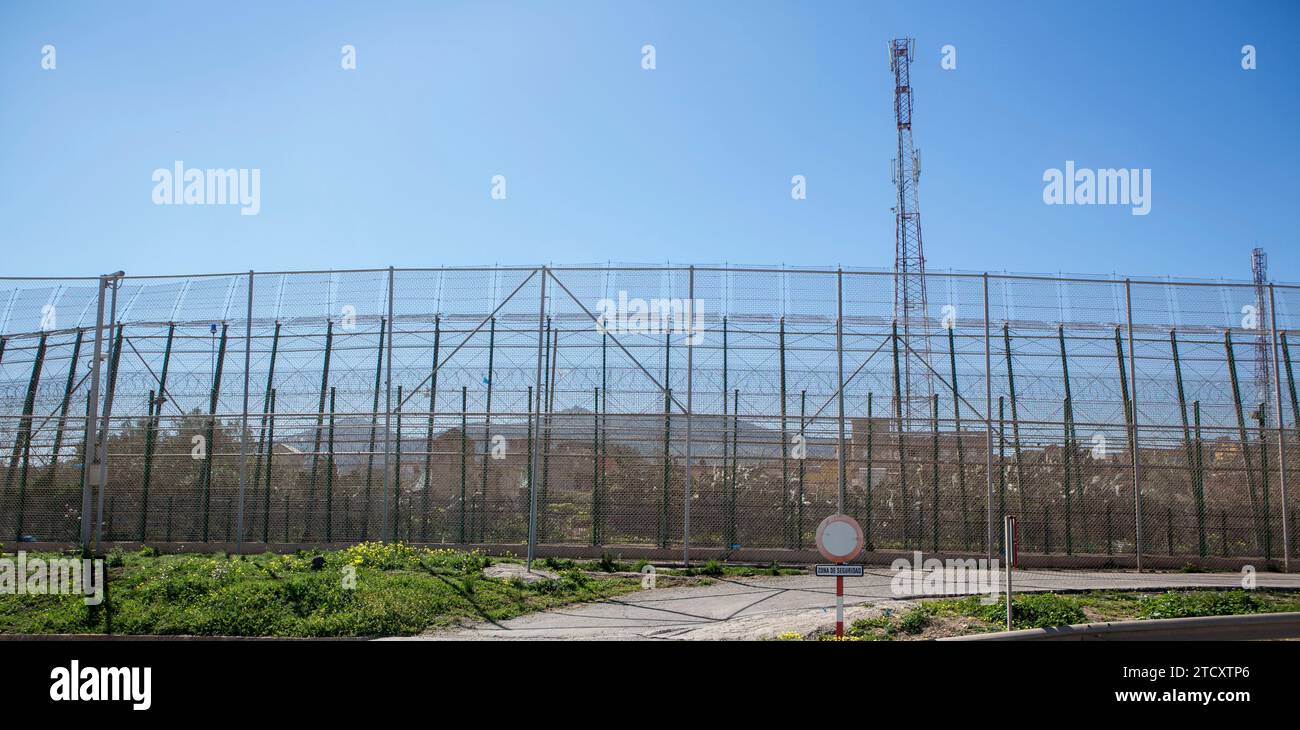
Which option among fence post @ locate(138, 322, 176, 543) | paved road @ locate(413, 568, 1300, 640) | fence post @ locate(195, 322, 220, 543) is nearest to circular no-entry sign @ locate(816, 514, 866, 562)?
paved road @ locate(413, 568, 1300, 640)

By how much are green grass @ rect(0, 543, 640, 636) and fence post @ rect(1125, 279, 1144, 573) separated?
404 inches

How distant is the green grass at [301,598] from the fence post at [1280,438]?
13.2 meters

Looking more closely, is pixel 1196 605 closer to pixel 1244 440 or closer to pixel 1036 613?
pixel 1036 613

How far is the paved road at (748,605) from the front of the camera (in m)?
12.2

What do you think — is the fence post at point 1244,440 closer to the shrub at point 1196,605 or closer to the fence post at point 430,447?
the shrub at point 1196,605

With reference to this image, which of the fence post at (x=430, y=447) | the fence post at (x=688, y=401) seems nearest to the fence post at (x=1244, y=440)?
the fence post at (x=688, y=401)

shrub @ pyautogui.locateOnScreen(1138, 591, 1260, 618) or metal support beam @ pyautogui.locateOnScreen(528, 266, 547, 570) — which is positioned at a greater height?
metal support beam @ pyautogui.locateOnScreen(528, 266, 547, 570)

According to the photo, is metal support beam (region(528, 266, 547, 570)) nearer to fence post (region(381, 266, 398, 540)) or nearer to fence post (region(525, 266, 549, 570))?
fence post (region(525, 266, 549, 570))

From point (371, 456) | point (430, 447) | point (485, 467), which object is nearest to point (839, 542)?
point (485, 467)

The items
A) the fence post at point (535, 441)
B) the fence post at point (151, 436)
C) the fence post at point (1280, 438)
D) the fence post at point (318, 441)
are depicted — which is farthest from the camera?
the fence post at point (151, 436)

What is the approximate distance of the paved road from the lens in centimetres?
1218
